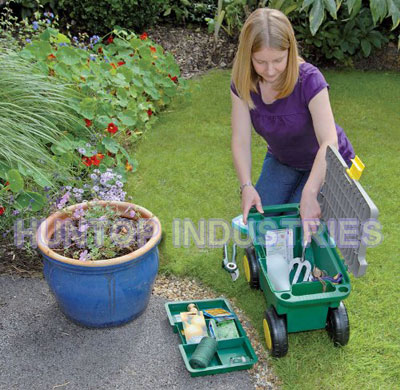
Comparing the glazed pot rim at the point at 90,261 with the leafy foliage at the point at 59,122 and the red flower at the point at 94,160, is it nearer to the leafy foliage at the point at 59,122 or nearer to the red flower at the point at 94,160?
the leafy foliage at the point at 59,122

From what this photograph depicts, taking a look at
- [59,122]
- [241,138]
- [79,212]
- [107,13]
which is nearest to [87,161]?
[59,122]

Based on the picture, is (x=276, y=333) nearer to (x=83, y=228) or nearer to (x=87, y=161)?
(x=83, y=228)

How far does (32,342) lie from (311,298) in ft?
4.12

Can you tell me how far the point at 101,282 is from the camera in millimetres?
2215

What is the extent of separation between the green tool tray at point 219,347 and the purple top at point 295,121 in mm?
825

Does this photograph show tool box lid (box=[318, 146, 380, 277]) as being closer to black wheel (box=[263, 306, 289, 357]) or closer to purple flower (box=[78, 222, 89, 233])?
black wheel (box=[263, 306, 289, 357])

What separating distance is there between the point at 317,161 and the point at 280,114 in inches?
13.2

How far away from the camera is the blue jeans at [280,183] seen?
9.20 ft

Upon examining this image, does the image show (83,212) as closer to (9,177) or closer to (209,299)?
(9,177)

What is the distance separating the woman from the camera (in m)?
2.16

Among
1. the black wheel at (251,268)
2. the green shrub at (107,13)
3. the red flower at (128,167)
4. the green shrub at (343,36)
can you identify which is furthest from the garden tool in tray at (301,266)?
the green shrub at (107,13)

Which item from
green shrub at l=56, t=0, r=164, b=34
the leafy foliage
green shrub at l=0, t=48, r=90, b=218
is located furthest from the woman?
green shrub at l=56, t=0, r=164, b=34

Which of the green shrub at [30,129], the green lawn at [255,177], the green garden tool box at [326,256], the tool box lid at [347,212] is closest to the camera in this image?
the tool box lid at [347,212]

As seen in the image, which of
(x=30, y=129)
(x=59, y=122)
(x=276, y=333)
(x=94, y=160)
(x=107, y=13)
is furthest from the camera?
(x=107, y=13)
